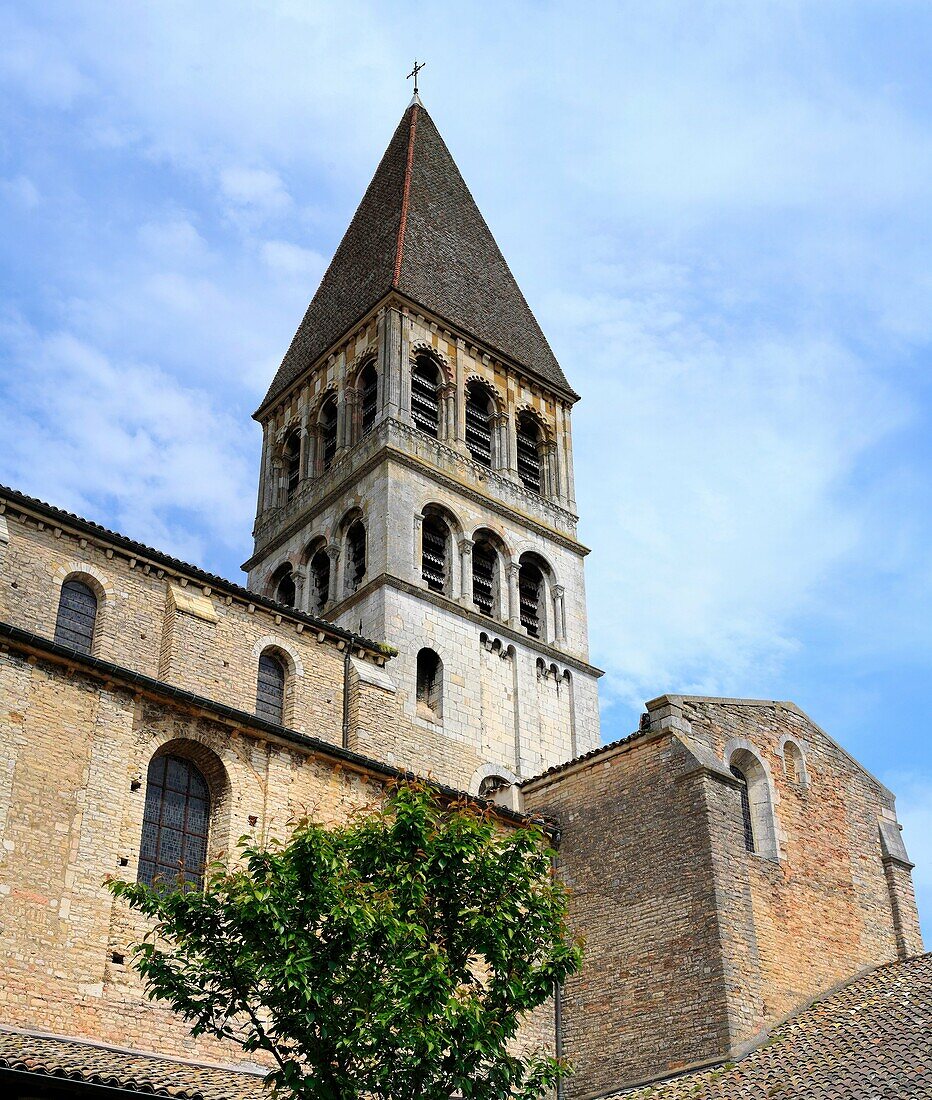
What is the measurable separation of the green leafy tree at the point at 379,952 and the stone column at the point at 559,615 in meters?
18.9

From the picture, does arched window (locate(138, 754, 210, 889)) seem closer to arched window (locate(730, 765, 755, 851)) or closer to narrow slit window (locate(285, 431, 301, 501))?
arched window (locate(730, 765, 755, 851))

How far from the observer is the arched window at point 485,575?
107ft

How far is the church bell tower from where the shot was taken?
30328 millimetres

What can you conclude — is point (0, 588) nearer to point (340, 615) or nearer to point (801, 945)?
point (340, 615)

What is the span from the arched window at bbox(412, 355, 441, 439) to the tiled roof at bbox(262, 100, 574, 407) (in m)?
1.61

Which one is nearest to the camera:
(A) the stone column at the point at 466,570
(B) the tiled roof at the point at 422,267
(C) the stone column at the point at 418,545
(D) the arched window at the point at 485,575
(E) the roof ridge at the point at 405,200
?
(C) the stone column at the point at 418,545

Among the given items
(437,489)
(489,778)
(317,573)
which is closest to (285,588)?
(317,573)

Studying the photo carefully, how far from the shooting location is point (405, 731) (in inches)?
1106

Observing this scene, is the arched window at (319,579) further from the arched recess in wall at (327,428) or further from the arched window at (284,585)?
the arched recess in wall at (327,428)

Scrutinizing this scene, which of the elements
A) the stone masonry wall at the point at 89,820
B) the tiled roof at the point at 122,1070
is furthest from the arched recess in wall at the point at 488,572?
the tiled roof at the point at 122,1070

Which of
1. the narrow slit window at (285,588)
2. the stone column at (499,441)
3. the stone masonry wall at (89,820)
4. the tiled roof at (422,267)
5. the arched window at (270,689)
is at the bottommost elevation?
the stone masonry wall at (89,820)

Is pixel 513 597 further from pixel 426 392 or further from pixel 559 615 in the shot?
pixel 426 392

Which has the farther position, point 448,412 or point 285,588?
point 285,588

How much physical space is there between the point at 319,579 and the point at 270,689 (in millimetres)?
9949
